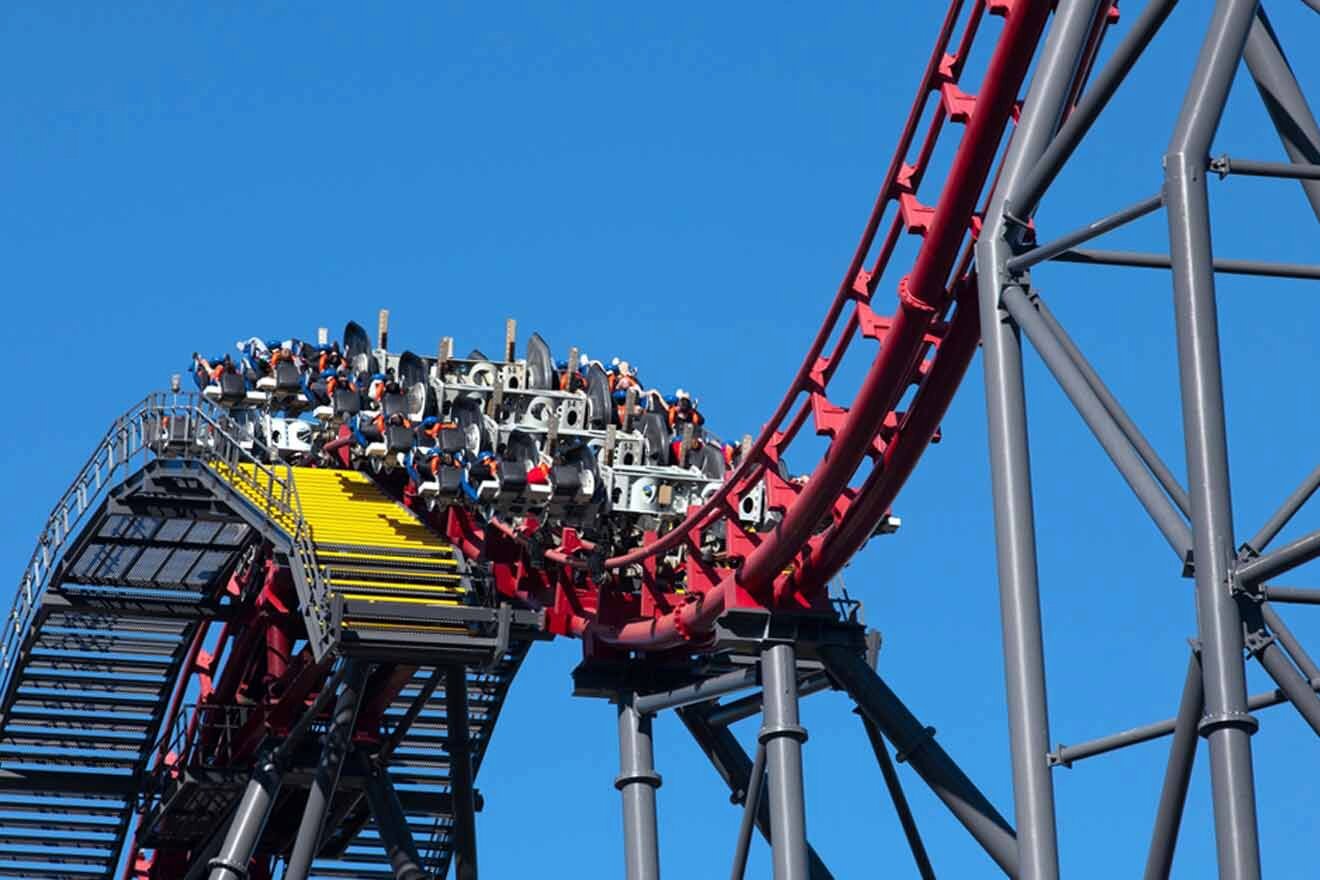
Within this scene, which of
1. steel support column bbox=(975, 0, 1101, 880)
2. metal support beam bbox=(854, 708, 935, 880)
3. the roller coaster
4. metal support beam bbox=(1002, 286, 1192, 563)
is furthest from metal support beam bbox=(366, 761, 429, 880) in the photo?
metal support beam bbox=(1002, 286, 1192, 563)

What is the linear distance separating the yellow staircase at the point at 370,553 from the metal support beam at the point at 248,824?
2.36m

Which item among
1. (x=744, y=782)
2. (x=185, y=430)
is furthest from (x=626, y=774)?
(x=185, y=430)

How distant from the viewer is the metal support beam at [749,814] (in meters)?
23.8

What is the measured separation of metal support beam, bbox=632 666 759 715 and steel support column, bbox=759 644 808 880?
2.92 feet

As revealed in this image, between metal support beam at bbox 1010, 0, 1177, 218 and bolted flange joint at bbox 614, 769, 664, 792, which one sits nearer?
metal support beam at bbox 1010, 0, 1177, 218

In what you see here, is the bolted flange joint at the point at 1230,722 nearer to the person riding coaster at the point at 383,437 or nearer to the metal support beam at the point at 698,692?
the metal support beam at the point at 698,692

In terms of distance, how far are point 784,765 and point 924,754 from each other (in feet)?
3.41

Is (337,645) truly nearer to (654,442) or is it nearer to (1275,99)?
(654,442)

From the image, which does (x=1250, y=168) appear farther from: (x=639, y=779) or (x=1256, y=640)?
(x=639, y=779)

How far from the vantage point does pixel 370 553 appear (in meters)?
27.0

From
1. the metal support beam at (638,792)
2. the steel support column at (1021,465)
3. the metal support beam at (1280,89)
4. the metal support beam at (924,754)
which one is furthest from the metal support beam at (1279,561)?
the metal support beam at (638,792)

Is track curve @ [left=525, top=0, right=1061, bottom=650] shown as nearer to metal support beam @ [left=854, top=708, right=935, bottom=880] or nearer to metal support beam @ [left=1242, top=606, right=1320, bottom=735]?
metal support beam @ [left=854, top=708, right=935, bottom=880]

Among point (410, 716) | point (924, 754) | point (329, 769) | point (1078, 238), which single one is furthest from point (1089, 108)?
point (410, 716)

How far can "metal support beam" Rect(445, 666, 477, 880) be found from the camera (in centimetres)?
2867
